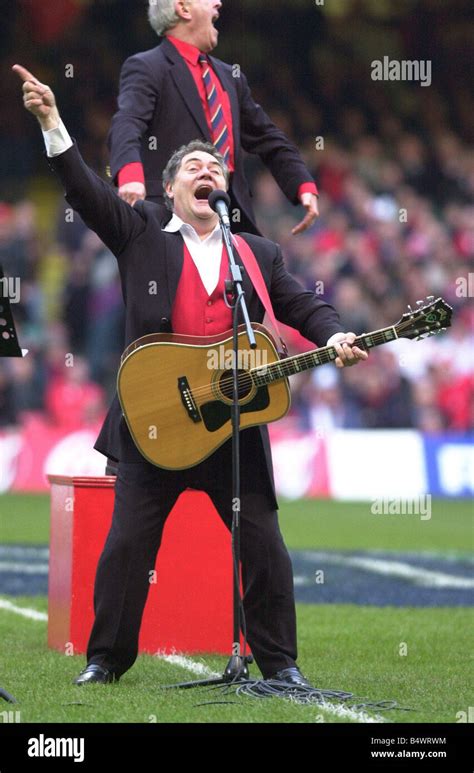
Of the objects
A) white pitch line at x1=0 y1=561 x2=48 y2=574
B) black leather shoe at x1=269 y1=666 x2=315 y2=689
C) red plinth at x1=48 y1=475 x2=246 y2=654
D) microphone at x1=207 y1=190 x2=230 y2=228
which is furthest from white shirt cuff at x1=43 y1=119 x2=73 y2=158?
white pitch line at x1=0 y1=561 x2=48 y2=574

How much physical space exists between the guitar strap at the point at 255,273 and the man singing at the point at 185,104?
30.9 inches

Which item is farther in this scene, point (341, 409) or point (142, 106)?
point (341, 409)

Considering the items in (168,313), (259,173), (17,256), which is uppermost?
(259,173)

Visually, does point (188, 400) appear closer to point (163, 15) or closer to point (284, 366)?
point (284, 366)

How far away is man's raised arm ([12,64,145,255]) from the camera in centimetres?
557

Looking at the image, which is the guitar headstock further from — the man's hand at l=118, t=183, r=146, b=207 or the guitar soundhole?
the man's hand at l=118, t=183, r=146, b=207

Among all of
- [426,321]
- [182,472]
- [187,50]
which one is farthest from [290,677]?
[187,50]

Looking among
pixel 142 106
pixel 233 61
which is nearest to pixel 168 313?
pixel 142 106

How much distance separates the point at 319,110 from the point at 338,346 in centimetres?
1838

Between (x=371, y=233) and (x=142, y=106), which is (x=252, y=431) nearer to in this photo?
(x=142, y=106)

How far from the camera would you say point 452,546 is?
13.1m

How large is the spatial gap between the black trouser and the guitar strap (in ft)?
1.99

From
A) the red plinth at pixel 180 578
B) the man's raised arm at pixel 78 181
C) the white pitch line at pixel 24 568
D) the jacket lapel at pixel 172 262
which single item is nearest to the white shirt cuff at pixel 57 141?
the man's raised arm at pixel 78 181

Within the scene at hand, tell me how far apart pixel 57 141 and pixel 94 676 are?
2109mm
